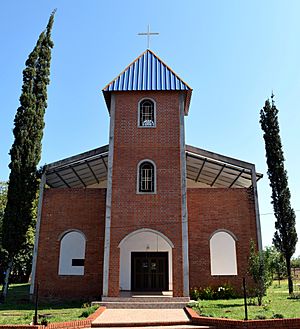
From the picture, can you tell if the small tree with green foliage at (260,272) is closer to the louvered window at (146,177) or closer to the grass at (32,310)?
the louvered window at (146,177)

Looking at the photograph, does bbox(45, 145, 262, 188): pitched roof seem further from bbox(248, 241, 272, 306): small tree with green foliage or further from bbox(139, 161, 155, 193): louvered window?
bbox(248, 241, 272, 306): small tree with green foliage

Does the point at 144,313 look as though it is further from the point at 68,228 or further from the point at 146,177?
the point at 68,228

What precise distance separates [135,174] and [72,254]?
5.18 metres

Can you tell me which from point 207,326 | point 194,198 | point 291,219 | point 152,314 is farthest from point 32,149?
point 291,219

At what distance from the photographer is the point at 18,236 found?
16.9 metres

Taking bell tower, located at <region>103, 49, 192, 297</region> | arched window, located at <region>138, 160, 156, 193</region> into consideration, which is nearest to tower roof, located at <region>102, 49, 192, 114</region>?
bell tower, located at <region>103, 49, 192, 297</region>

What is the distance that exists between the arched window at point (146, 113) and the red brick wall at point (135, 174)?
0.25 m

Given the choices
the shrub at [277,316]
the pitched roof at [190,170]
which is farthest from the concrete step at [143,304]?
the pitched roof at [190,170]

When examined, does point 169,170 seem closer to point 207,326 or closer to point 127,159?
point 127,159

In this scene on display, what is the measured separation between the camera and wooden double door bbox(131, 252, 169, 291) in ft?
56.9

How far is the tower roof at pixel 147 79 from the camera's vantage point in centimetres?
1750

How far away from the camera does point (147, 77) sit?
18.0 metres

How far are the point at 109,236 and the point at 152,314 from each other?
161 inches

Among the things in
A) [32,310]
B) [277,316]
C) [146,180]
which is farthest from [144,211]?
[277,316]
